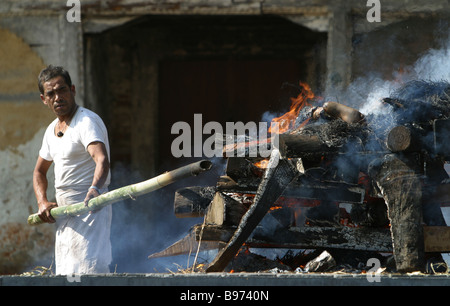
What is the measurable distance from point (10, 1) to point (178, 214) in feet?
16.0

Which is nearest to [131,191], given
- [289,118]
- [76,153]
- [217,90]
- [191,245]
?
[76,153]

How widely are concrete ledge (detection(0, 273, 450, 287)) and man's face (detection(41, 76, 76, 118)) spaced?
1.67 m

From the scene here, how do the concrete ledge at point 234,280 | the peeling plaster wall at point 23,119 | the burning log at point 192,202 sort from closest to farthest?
the concrete ledge at point 234,280 → the burning log at point 192,202 → the peeling plaster wall at point 23,119

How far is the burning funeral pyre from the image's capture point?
431cm

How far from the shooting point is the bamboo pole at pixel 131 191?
4238mm

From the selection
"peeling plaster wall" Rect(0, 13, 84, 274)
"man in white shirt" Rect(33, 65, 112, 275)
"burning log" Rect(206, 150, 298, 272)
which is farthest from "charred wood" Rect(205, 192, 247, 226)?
"peeling plaster wall" Rect(0, 13, 84, 274)

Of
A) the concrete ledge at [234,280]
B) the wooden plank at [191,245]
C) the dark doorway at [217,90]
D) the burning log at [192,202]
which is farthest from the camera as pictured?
the dark doorway at [217,90]

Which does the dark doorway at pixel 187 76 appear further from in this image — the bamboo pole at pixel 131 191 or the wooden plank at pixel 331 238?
the wooden plank at pixel 331 238

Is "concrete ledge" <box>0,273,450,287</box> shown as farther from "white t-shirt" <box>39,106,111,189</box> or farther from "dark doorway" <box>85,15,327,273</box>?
"dark doorway" <box>85,15,327,273</box>

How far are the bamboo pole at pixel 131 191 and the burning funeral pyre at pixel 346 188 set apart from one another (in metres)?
0.58

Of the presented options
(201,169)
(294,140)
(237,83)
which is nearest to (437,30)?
(237,83)

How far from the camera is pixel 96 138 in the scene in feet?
16.5

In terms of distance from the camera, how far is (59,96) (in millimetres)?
5238

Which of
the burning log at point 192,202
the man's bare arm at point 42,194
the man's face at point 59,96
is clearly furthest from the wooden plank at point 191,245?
the man's face at point 59,96
